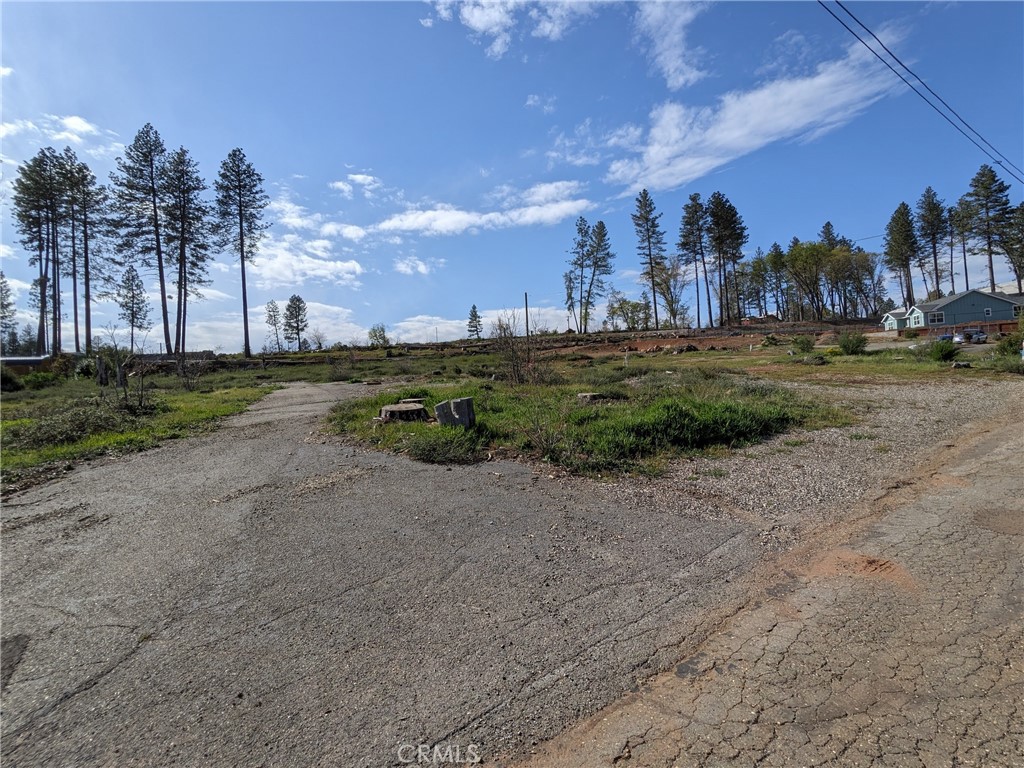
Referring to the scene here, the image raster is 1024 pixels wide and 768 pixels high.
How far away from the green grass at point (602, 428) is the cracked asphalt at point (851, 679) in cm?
314

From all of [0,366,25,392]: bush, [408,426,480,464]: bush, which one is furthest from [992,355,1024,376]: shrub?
[0,366,25,392]: bush

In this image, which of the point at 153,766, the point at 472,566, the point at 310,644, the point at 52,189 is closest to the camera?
the point at 153,766

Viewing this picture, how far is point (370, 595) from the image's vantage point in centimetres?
337

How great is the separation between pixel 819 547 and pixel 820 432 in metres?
5.24

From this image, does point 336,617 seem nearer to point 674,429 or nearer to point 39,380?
point 674,429

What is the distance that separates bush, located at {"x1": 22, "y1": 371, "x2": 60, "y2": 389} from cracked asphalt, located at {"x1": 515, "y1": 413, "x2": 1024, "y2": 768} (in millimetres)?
31862

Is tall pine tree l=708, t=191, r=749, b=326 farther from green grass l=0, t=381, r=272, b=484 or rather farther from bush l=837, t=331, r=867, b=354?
green grass l=0, t=381, r=272, b=484

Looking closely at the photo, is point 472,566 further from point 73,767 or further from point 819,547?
point 819,547

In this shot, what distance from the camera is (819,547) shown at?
3.91 m

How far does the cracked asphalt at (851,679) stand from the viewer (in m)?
1.93

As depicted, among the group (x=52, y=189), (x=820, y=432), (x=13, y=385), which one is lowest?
(x=820, y=432)

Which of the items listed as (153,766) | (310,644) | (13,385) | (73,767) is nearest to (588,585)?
(310,644)

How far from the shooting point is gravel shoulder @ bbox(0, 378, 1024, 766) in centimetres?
223

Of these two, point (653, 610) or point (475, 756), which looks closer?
point (475, 756)
